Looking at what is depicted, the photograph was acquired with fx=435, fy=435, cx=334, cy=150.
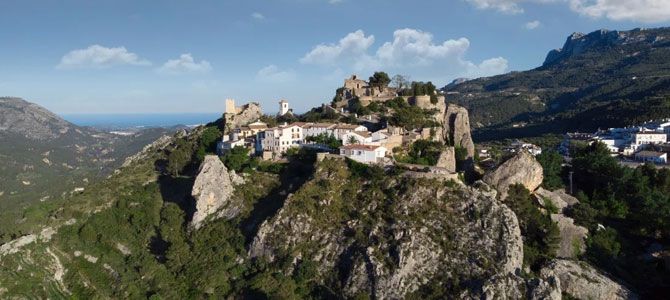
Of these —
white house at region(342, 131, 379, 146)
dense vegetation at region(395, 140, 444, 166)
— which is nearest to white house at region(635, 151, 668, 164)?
dense vegetation at region(395, 140, 444, 166)

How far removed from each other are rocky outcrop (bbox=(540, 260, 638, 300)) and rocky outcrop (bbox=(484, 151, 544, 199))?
946cm

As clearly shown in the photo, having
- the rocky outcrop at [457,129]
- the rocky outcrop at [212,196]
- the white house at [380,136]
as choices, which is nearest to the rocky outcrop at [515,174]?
the rocky outcrop at [457,129]

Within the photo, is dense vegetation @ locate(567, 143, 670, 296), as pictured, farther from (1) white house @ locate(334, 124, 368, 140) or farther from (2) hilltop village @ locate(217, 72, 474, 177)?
(1) white house @ locate(334, 124, 368, 140)

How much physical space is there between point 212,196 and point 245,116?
26.3 metres

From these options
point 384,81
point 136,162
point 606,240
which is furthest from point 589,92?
point 136,162

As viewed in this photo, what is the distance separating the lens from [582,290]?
37719 millimetres

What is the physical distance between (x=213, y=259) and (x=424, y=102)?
1539 inches

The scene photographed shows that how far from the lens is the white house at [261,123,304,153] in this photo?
57.7 m

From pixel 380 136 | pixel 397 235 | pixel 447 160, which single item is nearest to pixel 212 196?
pixel 380 136

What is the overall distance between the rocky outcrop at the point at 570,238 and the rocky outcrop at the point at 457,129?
15.4 meters

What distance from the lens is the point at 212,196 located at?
164 ft

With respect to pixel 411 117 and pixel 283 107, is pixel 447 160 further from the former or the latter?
pixel 283 107

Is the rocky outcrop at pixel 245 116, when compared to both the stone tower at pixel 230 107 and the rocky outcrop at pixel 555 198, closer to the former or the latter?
the stone tower at pixel 230 107

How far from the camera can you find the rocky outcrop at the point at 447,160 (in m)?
48.4
